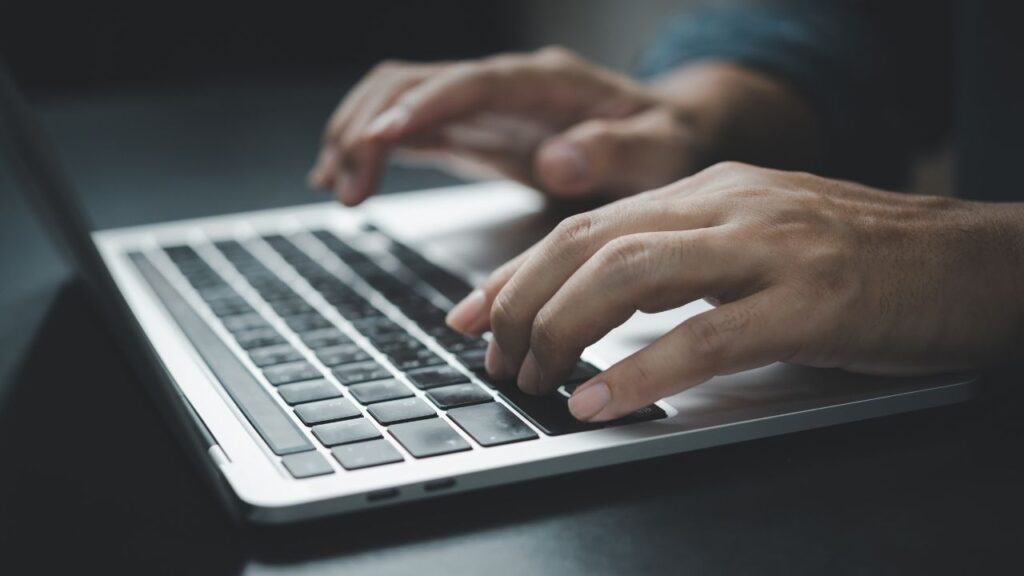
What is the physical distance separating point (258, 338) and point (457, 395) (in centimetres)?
16

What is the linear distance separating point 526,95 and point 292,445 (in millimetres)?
527

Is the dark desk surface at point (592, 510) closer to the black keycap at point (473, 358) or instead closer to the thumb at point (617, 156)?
the black keycap at point (473, 358)

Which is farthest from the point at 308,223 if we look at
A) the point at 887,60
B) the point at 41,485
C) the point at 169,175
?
the point at 887,60

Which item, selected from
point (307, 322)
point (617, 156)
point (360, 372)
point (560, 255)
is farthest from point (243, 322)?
point (617, 156)

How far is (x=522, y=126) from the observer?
93 cm

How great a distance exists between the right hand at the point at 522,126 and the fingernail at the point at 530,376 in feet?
1.20

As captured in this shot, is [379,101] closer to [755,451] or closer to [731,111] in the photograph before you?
[731,111]

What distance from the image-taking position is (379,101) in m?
0.89

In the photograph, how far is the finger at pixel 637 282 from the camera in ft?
1.44

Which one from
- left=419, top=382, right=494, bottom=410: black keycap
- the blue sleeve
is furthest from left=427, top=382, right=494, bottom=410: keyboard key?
the blue sleeve

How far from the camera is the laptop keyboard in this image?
43cm

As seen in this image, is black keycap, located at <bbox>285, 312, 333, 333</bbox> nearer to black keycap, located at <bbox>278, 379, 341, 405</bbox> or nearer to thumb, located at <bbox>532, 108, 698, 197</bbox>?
black keycap, located at <bbox>278, 379, 341, 405</bbox>

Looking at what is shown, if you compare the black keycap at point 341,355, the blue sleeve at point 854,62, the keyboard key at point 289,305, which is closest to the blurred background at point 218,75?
the blue sleeve at point 854,62

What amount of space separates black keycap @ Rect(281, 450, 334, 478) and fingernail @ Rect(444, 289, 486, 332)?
0.45 feet
